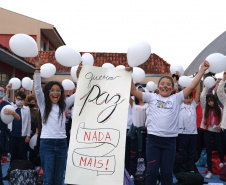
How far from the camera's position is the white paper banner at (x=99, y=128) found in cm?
310

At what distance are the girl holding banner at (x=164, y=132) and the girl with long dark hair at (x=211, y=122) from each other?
2473 millimetres

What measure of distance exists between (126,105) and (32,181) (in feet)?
7.04

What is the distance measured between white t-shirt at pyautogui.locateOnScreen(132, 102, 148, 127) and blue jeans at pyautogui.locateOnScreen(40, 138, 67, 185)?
198 cm

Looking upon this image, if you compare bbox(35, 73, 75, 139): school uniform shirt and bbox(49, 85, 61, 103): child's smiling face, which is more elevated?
bbox(49, 85, 61, 103): child's smiling face

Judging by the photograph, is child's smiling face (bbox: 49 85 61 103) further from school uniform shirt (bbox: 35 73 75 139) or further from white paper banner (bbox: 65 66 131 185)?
white paper banner (bbox: 65 66 131 185)

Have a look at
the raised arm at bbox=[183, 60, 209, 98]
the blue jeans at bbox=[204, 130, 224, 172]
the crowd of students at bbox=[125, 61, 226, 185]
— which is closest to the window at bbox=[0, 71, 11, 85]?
the crowd of students at bbox=[125, 61, 226, 185]

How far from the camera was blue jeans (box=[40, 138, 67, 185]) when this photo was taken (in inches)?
131

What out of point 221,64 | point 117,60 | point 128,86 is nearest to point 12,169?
point 128,86

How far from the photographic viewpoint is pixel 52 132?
338 centimetres

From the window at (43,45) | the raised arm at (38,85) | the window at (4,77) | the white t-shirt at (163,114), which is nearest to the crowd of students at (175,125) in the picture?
the white t-shirt at (163,114)

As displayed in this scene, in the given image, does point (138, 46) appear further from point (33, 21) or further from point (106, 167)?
point (33, 21)

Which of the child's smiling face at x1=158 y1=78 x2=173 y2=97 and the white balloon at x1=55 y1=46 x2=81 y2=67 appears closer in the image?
the child's smiling face at x1=158 y1=78 x2=173 y2=97

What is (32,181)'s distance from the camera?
4.41 m

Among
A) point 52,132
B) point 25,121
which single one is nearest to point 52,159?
point 52,132
